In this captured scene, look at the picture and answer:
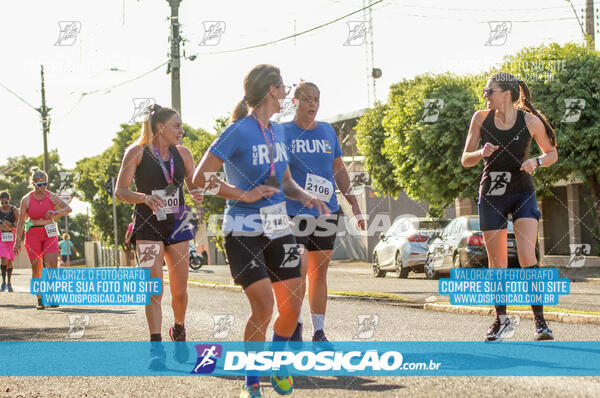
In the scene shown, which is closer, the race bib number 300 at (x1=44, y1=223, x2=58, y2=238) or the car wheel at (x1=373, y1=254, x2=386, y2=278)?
the race bib number 300 at (x1=44, y1=223, x2=58, y2=238)

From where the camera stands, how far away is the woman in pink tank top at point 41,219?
1273cm

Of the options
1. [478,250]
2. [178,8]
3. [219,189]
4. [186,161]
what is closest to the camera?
[219,189]

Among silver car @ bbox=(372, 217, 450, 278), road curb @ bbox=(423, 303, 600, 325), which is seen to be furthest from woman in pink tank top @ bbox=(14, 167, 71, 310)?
silver car @ bbox=(372, 217, 450, 278)

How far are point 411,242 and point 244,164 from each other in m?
17.7

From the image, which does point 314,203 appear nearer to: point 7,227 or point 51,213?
point 51,213

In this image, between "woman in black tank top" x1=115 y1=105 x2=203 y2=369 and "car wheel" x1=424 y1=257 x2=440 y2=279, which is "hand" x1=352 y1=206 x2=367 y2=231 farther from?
"car wheel" x1=424 y1=257 x2=440 y2=279

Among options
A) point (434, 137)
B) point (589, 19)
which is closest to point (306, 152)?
point (589, 19)

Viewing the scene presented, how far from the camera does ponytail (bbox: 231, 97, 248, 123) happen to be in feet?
17.4

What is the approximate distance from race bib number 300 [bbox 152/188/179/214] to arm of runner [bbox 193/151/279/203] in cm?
180

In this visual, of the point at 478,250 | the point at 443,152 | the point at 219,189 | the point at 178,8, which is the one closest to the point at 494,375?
the point at 219,189

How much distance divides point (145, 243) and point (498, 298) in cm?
288

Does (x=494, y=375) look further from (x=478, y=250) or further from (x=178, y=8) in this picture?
(x=178, y=8)

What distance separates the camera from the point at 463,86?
28641mm

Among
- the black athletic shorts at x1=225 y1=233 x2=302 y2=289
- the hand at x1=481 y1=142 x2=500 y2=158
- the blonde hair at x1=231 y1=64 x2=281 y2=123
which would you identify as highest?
the blonde hair at x1=231 y1=64 x2=281 y2=123
